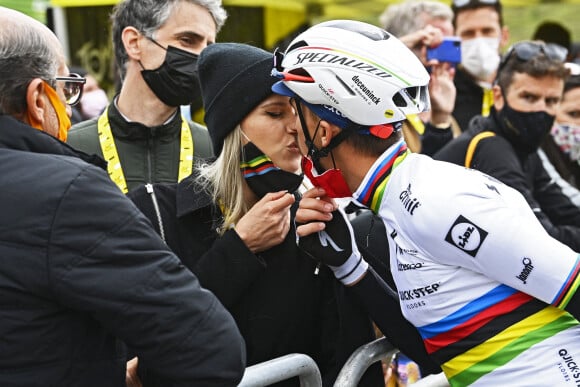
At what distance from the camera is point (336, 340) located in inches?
108

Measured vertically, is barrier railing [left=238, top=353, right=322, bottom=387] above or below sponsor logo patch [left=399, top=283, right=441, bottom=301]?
below

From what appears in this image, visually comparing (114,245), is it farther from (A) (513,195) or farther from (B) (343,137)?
(A) (513,195)

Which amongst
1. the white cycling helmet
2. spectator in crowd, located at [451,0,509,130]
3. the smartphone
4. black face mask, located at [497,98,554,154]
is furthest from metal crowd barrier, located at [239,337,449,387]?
spectator in crowd, located at [451,0,509,130]

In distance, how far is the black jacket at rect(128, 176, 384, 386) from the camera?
2.64 metres

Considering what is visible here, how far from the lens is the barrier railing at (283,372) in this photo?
2.34m

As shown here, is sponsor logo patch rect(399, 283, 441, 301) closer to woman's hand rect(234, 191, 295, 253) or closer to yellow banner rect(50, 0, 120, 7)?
woman's hand rect(234, 191, 295, 253)

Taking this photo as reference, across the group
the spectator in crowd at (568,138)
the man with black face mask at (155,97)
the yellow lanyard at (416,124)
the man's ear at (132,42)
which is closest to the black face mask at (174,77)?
the man with black face mask at (155,97)

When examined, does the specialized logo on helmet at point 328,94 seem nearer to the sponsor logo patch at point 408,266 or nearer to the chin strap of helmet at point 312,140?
the chin strap of helmet at point 312,140

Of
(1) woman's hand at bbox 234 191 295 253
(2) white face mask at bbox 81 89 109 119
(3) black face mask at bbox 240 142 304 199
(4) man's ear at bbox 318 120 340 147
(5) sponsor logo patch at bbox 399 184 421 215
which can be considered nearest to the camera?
(5) sponsor logo patch at bbox 399 184 421 215

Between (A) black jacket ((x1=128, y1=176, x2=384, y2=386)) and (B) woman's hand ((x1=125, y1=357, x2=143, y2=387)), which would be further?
(A) black jacket ((x1=128, y1=176, x2=384, y2=386))

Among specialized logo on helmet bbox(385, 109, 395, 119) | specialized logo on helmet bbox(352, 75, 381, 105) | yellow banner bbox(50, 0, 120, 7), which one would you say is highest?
specialized logo on helmet bbox(352, 75, 381, 105)

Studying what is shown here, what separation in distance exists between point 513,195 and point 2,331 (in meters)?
1.50

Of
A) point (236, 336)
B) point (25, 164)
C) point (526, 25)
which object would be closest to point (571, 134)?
point (236, 336)

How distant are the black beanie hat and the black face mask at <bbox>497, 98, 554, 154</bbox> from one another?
176 centimetres
